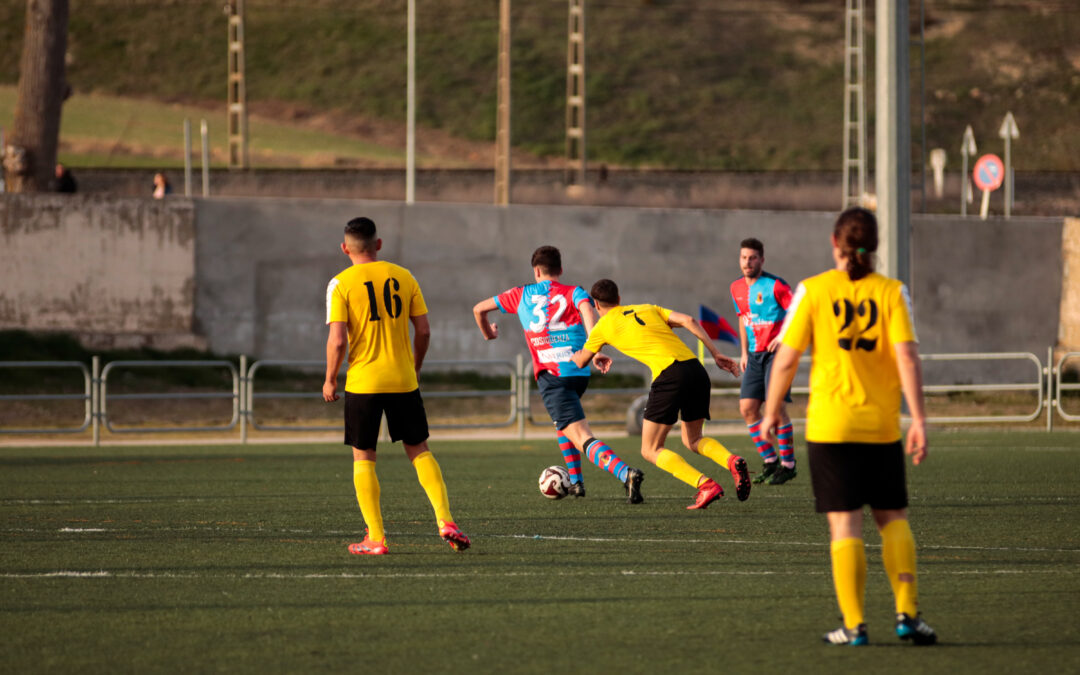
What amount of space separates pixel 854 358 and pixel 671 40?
218ft

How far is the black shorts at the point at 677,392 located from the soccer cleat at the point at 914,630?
5.03 m

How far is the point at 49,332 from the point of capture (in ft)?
85.8

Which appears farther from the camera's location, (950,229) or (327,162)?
(327,162)

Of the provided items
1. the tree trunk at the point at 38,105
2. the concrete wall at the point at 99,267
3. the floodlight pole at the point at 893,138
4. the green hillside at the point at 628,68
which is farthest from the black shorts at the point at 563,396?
the green hillside at the point at 628,68

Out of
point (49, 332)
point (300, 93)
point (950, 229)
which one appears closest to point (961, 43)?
point (300, 93)

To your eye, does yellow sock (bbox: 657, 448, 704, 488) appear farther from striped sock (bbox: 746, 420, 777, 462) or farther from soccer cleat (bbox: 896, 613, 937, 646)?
soccer cleat (bbox: 896, 613, 937, 646)

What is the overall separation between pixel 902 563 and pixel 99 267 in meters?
22.4

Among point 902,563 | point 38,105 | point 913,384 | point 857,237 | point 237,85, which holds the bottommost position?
point 902,563

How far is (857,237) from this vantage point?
5953 millimetres

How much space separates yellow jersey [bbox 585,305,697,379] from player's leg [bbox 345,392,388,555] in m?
2.62

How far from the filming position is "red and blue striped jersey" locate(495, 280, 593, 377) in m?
11.6

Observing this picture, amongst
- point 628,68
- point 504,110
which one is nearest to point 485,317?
point 504,110

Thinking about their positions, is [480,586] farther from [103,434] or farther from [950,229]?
[950,229]

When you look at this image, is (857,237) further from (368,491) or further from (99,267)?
(99,267)
